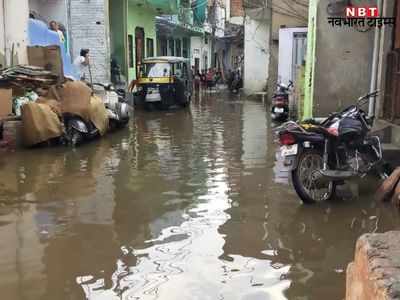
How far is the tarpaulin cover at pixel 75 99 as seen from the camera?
11.0m

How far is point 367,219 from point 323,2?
591 cm

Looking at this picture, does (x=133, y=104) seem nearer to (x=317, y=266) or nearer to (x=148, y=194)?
(x=148, y=194)

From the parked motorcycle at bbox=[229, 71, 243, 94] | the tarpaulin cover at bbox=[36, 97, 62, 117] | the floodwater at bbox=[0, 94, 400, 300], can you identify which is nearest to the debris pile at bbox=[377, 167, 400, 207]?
the floodwater at bbox=[0, 94, 400, 300]

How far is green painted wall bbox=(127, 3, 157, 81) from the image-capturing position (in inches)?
907

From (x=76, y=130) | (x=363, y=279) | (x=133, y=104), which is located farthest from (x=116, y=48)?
(x=363, y=279)

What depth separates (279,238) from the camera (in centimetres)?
505

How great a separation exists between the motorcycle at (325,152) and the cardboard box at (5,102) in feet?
19.9

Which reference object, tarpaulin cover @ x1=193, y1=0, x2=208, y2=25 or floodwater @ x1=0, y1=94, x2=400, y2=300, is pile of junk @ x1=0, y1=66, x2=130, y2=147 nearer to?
floodwater @ x1=0, y1=94, x2=400, y2=300

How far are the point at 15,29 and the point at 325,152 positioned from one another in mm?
8857

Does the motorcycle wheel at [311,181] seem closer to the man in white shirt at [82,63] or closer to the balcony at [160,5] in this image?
the man in white shirt at [82,63]

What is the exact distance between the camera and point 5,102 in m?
10.2

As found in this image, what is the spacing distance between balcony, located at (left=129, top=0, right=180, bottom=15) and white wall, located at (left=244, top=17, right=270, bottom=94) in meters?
3.76

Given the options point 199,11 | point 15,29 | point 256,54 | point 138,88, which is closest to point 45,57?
point 15,29

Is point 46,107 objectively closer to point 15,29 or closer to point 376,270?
point 15,29
